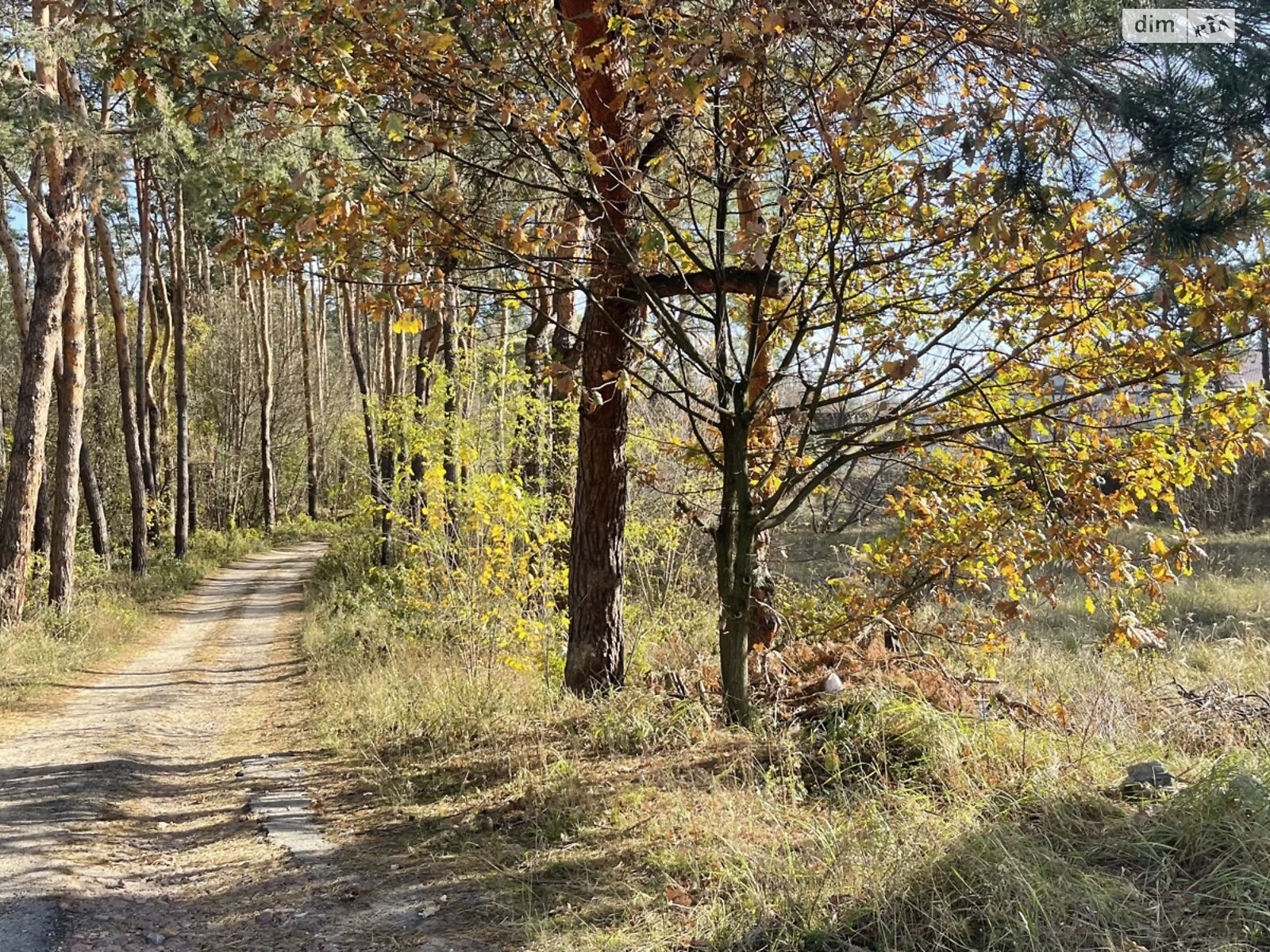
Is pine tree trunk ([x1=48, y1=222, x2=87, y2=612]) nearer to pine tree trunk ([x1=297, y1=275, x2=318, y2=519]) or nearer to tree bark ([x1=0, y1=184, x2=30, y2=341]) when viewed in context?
tree bark ([x1=0, y1=184, x2=30, y2=341])

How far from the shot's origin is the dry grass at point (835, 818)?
2.78 meters

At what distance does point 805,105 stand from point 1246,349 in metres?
2.47

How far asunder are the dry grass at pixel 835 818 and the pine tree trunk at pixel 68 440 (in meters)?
8.52

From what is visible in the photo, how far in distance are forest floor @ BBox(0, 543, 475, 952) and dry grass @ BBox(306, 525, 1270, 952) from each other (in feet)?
1.32

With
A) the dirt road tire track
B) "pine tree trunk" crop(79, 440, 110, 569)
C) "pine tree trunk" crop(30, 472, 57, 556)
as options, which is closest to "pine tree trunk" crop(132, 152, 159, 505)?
"pine tree trunk" crop(79, 440, 110, 569)

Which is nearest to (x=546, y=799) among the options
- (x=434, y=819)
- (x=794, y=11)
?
(x=434, y=819)

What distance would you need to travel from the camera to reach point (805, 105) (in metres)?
4.36

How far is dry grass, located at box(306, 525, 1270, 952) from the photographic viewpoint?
278 centimetres

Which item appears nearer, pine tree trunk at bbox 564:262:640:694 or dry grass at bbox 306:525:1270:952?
dry grass at bbox 306:525:1270:952

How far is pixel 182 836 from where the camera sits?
4.96 metres

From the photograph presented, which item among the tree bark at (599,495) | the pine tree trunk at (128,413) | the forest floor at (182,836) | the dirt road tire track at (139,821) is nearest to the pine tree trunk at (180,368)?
the pine tree trunk at (128,413)

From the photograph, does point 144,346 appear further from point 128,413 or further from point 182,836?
point 182,836

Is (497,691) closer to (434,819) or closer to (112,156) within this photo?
(434,819)

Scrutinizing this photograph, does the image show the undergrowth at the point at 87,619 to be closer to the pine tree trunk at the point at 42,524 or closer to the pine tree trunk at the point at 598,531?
the pine tree trunk at the point at 42,524
